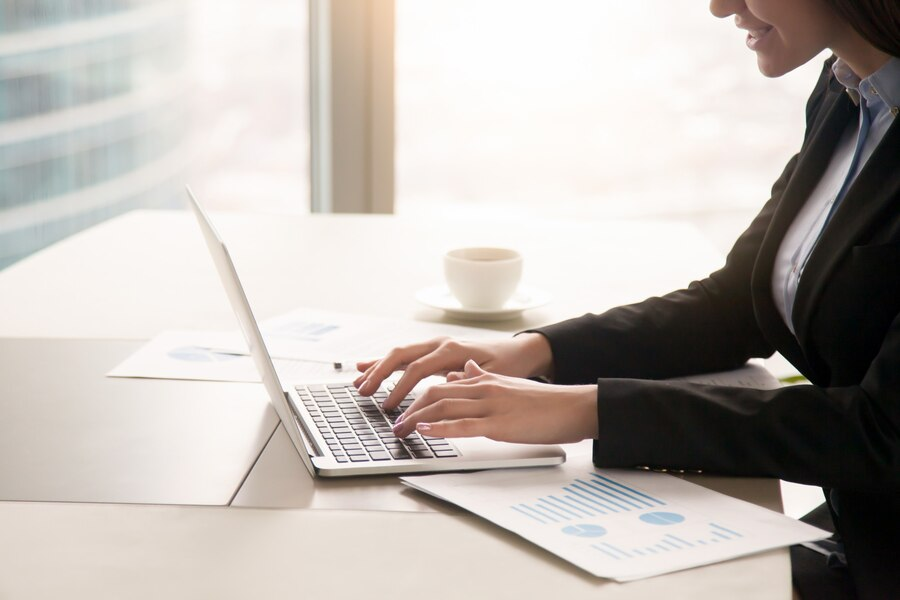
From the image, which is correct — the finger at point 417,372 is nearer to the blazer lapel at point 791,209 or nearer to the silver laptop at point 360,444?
the silver laptop at point 360,444

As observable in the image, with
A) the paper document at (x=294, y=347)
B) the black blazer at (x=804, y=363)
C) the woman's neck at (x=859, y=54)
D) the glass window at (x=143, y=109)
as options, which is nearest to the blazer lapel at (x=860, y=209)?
the black blazer at (x=804, y=363)

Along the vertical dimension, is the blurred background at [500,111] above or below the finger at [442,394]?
above

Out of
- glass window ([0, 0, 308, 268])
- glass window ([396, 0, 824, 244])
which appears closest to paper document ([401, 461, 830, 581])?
glass window ([0, 0, 308, 268])

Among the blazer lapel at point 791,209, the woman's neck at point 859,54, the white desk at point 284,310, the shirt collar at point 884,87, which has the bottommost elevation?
the white desk at point 284,310

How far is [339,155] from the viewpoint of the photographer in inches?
137

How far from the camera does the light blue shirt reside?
1.18 m

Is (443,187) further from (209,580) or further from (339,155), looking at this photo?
(209,580)

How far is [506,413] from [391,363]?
224mm

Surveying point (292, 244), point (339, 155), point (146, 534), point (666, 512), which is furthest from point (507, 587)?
point (339, 155)

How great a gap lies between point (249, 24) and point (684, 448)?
2.82m

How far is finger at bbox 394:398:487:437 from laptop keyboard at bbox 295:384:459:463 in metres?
0.02

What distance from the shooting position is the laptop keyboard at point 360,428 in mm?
1013

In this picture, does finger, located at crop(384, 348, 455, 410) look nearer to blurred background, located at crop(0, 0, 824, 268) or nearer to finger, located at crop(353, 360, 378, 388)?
finger, located at crop(353, 360, 378, 388)

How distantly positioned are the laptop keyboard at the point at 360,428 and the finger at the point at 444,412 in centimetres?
2
